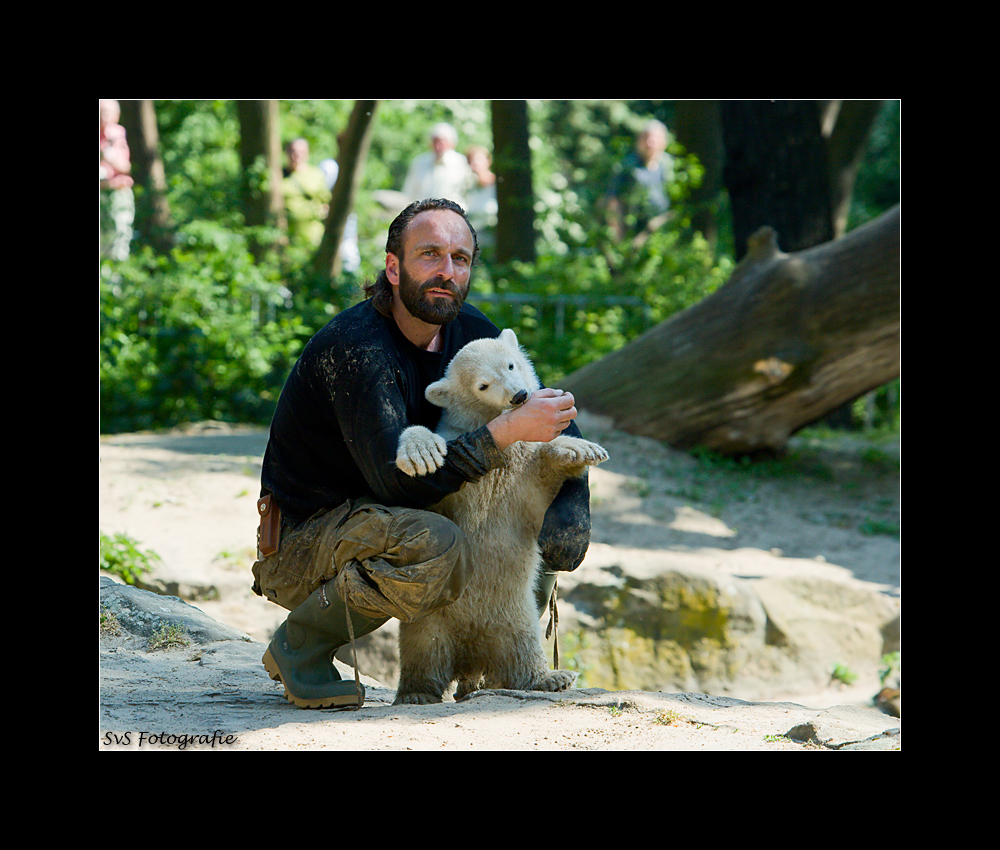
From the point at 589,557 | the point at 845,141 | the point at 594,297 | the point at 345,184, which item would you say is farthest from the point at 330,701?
the point at 845,141

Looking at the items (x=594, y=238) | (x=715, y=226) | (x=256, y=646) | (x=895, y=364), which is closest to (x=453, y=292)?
(x=256, y=646)

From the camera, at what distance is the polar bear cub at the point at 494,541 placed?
11.7 feet

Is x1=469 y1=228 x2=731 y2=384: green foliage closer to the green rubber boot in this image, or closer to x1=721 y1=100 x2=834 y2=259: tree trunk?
x1=721 y1=100 x2=834 y2=259: tree trunk

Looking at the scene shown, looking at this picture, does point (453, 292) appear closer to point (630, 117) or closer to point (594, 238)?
point (594, 238)

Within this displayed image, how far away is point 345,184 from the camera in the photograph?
11234 millimetres

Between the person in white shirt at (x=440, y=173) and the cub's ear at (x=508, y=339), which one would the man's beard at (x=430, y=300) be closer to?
the cub's ear at (x=508, y=339)

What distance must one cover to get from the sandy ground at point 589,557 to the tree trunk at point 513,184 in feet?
15.7

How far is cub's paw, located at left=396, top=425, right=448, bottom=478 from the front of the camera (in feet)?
10.5

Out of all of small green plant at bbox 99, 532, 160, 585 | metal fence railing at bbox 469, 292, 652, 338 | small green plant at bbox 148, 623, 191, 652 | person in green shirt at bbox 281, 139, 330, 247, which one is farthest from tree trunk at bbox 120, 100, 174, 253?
small green plant at bbox 148, 623, 191, 652

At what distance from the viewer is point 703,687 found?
226 inches

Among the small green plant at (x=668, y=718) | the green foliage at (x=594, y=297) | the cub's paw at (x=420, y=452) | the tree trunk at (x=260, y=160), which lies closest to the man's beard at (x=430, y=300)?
the cub's paw at (x=420, y=452)

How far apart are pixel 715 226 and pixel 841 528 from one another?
6.53 meters

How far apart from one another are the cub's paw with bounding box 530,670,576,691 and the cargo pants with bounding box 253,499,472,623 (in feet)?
1.76

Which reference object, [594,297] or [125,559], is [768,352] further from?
[125,559]
